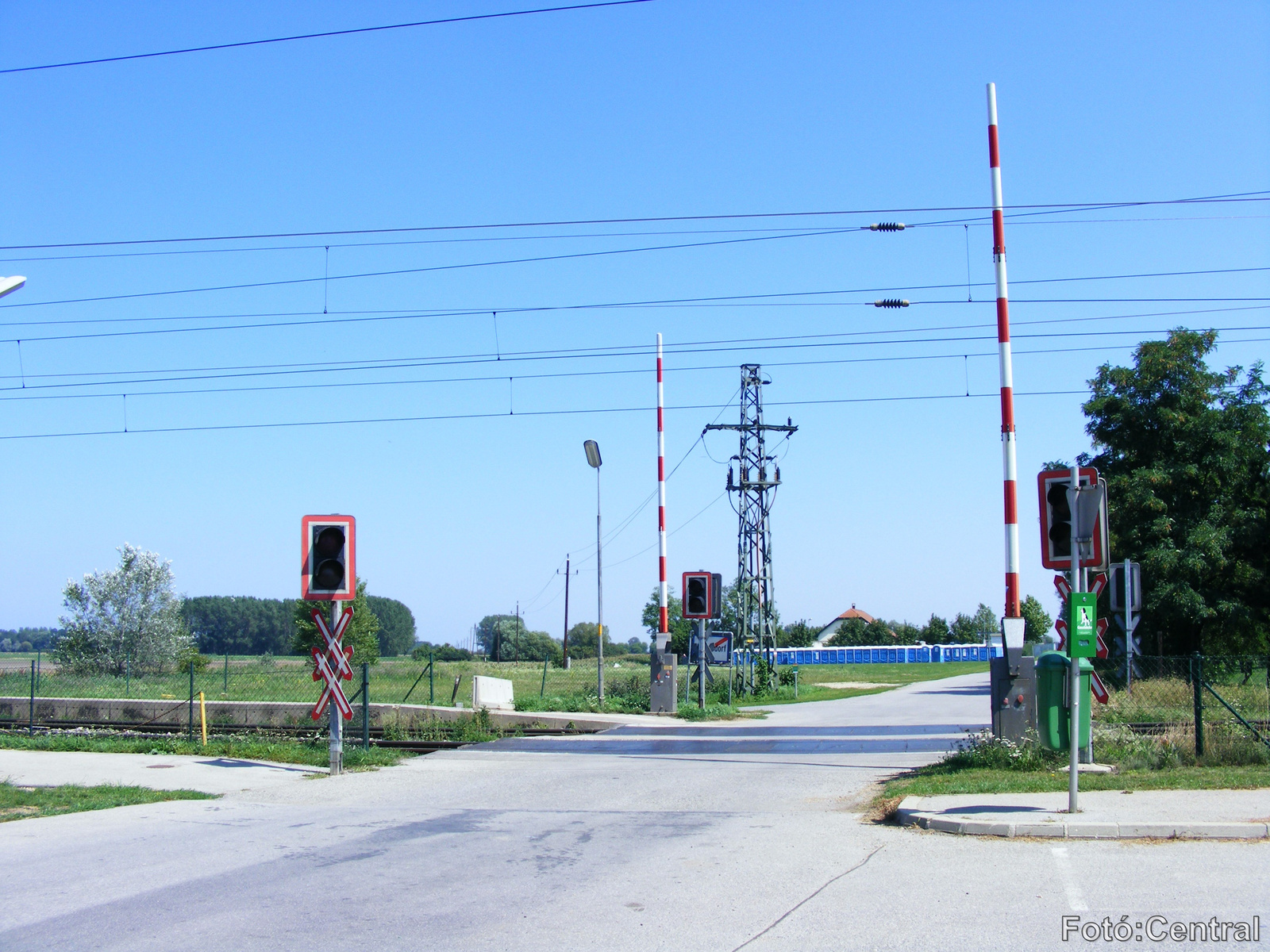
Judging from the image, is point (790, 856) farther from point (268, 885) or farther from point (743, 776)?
point (743, 776)

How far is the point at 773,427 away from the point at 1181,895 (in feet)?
100

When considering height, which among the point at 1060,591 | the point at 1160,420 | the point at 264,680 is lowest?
the point at 264,680

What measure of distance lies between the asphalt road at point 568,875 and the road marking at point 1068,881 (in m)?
0.02

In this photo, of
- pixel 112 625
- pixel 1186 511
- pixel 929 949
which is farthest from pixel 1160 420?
pixel 112 625

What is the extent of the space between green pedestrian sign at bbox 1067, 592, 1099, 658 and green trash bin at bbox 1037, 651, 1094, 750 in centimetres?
223

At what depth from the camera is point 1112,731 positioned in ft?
47.6

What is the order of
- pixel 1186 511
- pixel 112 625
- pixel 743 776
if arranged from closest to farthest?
pixel 743 776 < pixel 1186 511 < pixel 112 625

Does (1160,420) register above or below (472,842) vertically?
above

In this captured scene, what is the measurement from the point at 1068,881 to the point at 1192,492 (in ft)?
105

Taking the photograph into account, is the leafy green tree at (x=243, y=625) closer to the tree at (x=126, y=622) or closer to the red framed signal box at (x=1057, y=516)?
the tree at (x=126, y=622)

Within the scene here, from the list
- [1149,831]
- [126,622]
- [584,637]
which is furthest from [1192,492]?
[584,637]

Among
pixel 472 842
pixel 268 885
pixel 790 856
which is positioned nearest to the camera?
pixel 268 885

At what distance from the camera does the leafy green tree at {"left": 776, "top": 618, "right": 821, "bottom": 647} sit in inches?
5217

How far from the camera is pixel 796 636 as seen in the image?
13300cm
